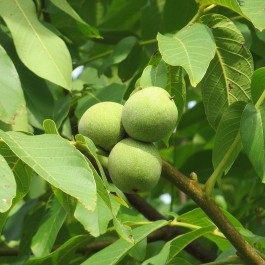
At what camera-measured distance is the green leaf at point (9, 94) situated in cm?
161

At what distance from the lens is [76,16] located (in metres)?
1.88

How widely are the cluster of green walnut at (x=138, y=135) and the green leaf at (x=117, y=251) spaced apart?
217 millimetres

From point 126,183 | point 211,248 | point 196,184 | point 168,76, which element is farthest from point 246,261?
point 211,248

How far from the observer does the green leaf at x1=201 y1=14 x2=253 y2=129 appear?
65.4 inches

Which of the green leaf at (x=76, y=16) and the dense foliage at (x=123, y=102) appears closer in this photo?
the dense foliage at (x=123, y=102)

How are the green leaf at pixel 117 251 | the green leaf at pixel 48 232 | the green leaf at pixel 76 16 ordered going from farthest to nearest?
the green leaf at pixel 48 232 → the green leaf at pixel 76 16 → the green leaf at pixel 117 251

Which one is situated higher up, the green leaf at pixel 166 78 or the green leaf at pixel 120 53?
the green leaf at pixel 166 78

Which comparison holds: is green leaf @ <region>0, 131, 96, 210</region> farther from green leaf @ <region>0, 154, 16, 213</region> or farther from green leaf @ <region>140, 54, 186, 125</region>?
green leaf @ <region>140, 54, 186, 125</region>

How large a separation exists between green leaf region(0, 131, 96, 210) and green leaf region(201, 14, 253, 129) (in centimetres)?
48

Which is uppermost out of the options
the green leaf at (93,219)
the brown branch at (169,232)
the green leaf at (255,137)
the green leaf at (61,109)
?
the green leaf at (255,137)

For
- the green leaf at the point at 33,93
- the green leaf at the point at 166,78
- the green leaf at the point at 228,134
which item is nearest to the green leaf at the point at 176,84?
the green leaf at the point at 166,78

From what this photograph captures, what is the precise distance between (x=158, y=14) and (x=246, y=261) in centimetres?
127

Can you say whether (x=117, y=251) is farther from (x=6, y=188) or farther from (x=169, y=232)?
(x=169, y=232)

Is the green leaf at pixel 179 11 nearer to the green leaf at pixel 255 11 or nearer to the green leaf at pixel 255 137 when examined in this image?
the green leaf at pixel 255 11
